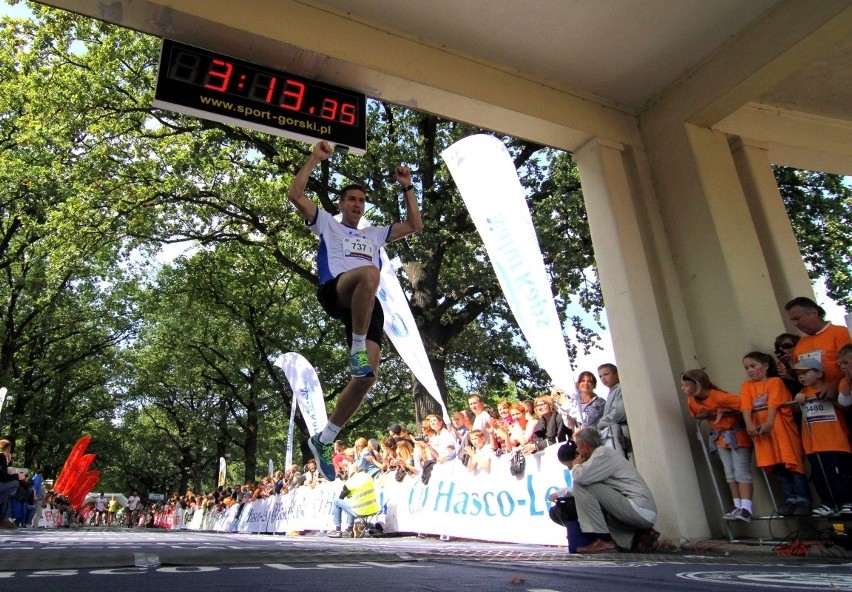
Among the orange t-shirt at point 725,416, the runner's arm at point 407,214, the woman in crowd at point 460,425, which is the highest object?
the runner's arm at point 407,214

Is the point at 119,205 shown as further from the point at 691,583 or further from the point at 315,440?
the point at 691,583

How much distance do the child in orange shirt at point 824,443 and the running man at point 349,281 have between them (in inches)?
122

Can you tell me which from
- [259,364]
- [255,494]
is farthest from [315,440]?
[259,364]

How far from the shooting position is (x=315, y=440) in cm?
434

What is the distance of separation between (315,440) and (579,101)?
4.17 meters

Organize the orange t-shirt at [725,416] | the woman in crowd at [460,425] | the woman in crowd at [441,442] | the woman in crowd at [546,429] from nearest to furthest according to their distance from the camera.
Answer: the orange t-shirt at [725,416], the woman in crowd at [546,429], the woman in crowd at [441,442], the woman in crowd at [460,425]

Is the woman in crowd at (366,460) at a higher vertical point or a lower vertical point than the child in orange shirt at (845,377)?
higher

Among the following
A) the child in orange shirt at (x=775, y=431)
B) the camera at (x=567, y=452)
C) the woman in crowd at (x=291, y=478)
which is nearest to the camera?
the child in orange shirt at (x=775, y=431)

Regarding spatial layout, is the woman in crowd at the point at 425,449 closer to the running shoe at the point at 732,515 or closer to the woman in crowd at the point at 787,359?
the running shoe at the point at 732,515

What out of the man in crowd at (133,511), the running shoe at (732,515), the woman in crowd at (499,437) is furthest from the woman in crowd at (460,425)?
the man in crowd at (133,511)

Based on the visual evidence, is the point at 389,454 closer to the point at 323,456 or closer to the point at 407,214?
the point at 323,456

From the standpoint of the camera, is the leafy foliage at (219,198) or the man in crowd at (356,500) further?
the leafy foliage at (219,198)

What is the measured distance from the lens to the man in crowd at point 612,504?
4535 mm

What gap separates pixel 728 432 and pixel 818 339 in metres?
1.00
